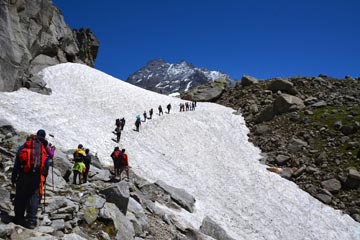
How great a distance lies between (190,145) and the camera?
138 feet

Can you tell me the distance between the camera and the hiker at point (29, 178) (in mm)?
10516

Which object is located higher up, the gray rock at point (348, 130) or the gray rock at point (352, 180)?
the gray rock at point (348, 130)

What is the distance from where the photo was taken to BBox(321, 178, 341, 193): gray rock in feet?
123

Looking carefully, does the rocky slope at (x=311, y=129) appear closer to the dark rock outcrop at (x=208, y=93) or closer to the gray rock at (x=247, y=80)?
the gray rock at (x=247, y=80)

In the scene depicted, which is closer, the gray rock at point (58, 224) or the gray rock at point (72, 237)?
the gray rock at point (72, 237)

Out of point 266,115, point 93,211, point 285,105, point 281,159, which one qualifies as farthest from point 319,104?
point 93,211

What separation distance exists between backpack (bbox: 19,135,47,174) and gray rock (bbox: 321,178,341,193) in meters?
34.0

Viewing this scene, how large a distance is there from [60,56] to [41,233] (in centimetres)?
5429

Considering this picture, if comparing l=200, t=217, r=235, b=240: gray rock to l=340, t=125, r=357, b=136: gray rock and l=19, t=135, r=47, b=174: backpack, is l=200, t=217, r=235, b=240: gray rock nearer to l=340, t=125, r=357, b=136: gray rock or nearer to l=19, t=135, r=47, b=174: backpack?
l=19, t=135, r=47, b=174: backpack

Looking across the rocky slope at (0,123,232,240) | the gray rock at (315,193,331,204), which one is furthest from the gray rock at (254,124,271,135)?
the rocky slope at (0,123,232,240)

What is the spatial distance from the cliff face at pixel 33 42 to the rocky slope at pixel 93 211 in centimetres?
1817

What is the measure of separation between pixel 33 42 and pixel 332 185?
4329 cm

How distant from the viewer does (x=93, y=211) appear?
45.1ft

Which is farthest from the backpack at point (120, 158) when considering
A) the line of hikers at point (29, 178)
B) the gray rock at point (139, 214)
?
the line of hikers at point (29, 178)
